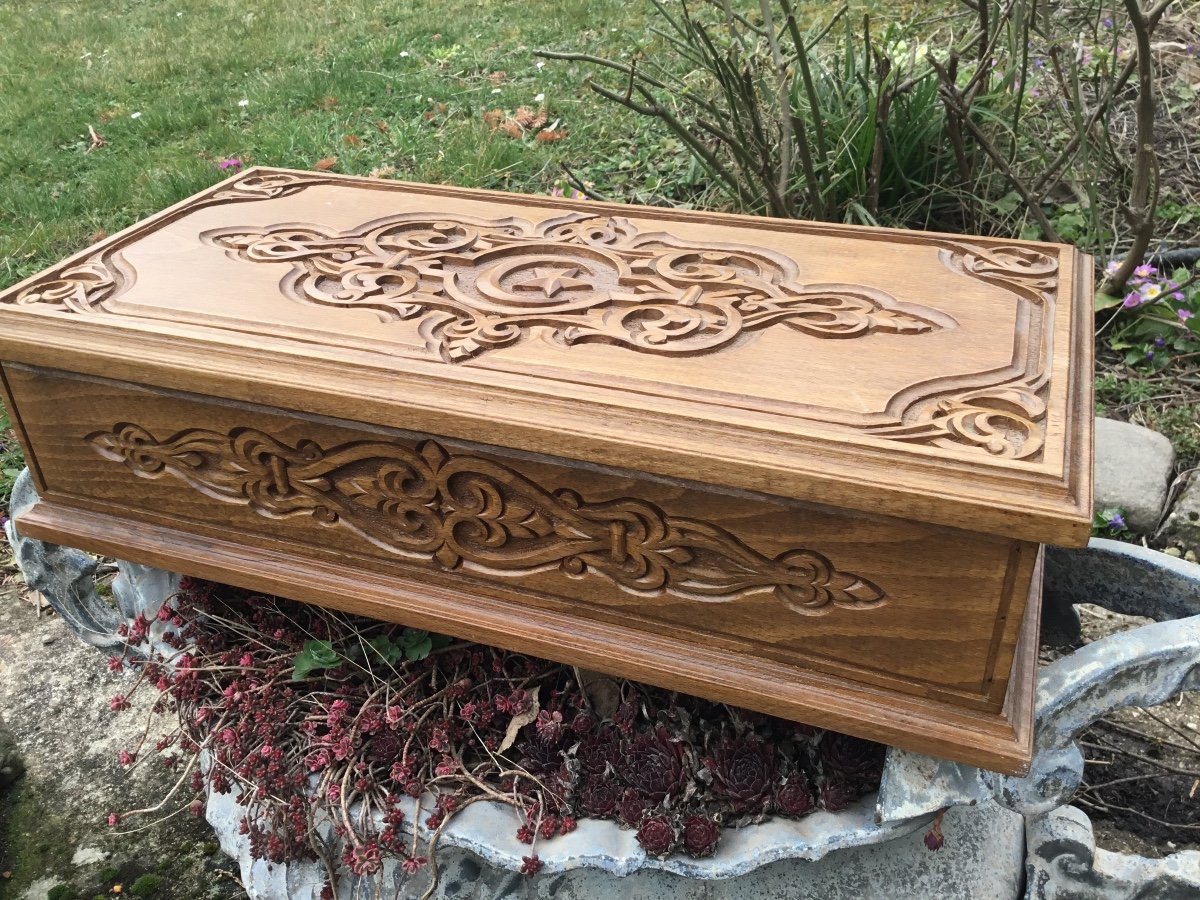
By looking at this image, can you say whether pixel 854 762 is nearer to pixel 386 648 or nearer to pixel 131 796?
pixel 386 648

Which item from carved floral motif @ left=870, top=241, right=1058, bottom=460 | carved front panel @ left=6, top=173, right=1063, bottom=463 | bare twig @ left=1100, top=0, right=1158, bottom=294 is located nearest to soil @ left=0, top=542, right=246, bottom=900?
carved front panel @ left=6, top=173, right=1063, bottom=463

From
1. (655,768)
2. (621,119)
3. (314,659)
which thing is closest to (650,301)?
(655,768)

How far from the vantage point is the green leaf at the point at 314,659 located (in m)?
1.53

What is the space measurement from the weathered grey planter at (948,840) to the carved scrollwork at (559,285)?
0.50m

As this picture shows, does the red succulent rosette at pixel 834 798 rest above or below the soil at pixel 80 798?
above

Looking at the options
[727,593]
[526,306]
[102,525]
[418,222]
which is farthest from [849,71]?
[102,525]

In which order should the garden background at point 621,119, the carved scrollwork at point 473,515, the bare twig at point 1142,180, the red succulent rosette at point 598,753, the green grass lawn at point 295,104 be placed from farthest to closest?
the green grass lawn at point 295,104 < the garden background at point 621,119 < the bare twig at point 1142,180 < the red succulent rosette at point 598,753 < the carved scrollwork at point 473,515

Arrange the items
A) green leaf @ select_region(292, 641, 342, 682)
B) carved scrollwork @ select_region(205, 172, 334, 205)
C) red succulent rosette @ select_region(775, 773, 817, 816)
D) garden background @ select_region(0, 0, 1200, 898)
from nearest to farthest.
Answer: red succulent rosette @ select_region(775, 773, 817, 816) → green leaf @ select_region(292, 641, 342, 682) → carved scrollwork @ select_region(205, 172, 334, 205) → garden background @ select_region(0, 0, 1200, 898)

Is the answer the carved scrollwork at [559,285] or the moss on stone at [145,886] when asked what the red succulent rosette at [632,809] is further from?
the moss on stone at [145,886]

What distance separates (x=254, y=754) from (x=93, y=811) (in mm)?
580

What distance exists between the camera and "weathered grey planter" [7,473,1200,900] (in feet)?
3.73

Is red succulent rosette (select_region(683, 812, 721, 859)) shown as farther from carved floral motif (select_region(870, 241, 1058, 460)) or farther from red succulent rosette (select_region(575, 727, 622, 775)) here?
carved floral motif (select_region(870, 241, 1058, 460))

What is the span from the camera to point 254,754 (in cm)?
142

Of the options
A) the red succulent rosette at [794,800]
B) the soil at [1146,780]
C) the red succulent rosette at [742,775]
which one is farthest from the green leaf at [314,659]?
the soil at [1146,780]
